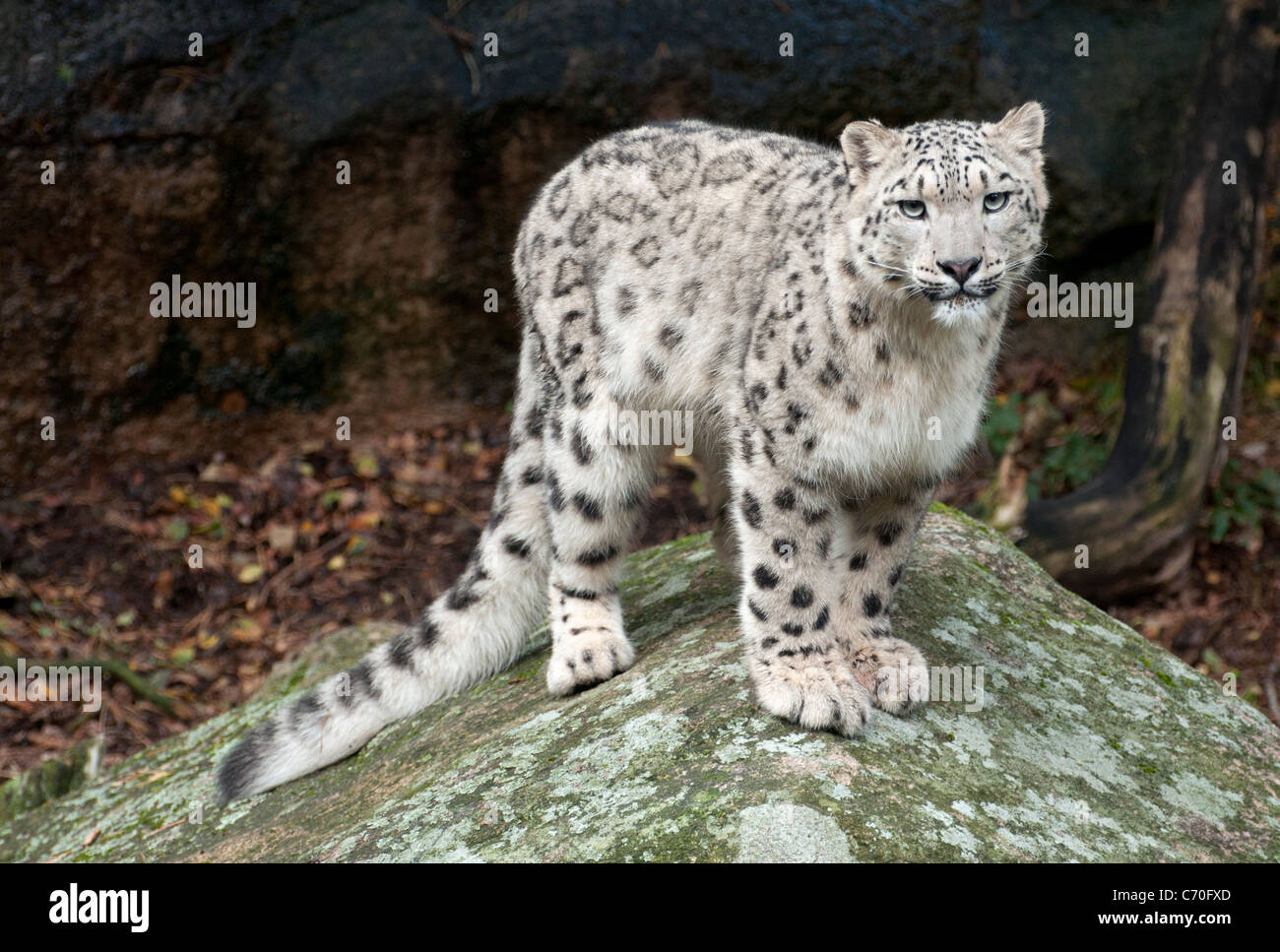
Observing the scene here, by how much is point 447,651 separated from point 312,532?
4465 millimetres

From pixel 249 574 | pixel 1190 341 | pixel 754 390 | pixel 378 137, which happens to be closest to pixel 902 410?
pixel 754 390

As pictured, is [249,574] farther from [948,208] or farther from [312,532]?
[948,208]

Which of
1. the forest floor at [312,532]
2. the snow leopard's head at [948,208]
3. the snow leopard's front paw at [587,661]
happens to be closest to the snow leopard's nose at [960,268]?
the snow leopard's head at [948,208]

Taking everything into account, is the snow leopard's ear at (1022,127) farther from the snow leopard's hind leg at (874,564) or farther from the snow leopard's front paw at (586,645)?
the snow leopard's front paw at (586,645)

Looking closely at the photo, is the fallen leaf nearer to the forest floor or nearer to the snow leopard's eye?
the forest floor

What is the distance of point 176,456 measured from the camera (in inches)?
387

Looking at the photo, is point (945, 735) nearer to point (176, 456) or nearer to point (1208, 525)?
point (1208, 525)

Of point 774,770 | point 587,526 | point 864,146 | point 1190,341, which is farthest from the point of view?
point 1190,341

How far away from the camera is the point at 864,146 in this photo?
4.27 m

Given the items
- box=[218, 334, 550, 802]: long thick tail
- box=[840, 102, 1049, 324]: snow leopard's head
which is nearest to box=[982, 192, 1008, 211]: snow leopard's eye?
box=[840, 102, 1049, 324]: snow leopard's head

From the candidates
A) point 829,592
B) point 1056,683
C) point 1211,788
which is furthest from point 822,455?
point 1211,788

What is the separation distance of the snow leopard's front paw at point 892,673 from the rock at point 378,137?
6.21 meters

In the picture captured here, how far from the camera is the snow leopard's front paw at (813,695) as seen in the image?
4.12m

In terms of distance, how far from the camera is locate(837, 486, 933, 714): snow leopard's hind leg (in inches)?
184
